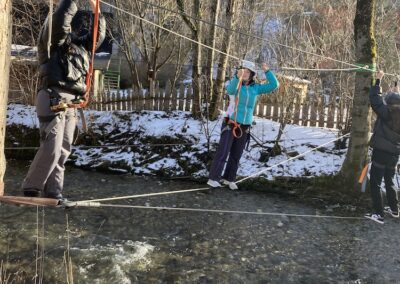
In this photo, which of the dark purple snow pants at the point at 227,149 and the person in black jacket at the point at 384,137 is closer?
the person in black jacket at the point at 384,137

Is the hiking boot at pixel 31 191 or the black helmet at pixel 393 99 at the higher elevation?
the black helmet at pixel 393 99

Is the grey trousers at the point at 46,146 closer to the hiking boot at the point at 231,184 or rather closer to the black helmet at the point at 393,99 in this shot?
the hiking boot at the point at 231,184

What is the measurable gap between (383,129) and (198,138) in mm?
5127

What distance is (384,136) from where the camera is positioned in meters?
5.99

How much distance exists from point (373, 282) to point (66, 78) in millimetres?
3900

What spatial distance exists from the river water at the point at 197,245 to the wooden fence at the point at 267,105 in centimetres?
339

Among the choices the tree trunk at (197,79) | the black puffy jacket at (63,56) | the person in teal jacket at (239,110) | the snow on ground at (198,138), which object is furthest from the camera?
the tree trunk at (197,79)

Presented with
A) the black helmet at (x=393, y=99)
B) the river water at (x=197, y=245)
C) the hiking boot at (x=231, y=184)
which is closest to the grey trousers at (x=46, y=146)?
the river water at (x=197, y=245)

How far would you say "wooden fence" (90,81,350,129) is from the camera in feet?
33.6

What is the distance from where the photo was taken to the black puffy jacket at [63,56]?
375 centimetres

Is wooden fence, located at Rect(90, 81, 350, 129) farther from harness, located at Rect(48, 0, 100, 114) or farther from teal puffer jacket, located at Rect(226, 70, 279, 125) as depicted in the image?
harness, located at Rect(48, 0, 100, 114)

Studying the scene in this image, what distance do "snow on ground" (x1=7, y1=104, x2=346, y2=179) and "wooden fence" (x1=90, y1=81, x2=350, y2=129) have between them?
308mm

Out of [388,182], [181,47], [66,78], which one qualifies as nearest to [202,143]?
[388,182]

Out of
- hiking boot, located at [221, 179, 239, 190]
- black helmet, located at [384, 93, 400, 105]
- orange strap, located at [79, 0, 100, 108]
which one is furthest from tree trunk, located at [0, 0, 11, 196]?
black helmet, located at [384, 93, 400, 105]
